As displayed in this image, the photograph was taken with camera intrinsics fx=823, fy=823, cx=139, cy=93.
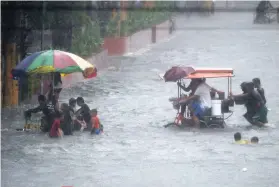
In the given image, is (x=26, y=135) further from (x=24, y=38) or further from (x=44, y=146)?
(x=24, y=38)

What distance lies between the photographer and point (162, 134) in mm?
17422

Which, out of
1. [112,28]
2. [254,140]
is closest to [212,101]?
[254,140]

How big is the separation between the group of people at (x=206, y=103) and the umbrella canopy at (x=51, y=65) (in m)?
2.37

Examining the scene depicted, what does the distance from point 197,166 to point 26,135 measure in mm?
4458

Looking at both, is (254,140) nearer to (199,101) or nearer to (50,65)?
(199,101)

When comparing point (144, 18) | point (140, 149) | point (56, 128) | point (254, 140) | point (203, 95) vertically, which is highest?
point (144, 18)

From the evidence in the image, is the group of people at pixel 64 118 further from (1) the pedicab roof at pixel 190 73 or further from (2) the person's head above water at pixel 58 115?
(1) the pedicab roof at pixel 190 73

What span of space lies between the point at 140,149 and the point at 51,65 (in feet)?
8.59

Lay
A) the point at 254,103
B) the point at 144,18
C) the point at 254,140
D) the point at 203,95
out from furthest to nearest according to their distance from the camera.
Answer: the point at 144,18 < the point at 254,103 < the point at 203,95 < the point at 254,140

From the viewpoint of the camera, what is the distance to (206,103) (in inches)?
704

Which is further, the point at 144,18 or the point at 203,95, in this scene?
the point at 144,18

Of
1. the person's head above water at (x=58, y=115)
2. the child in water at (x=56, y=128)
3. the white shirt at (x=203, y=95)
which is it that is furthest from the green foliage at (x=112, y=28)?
the child in water at (x=56, y=128)

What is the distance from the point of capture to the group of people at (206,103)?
58.6 ft

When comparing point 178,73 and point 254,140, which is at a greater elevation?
point 178,73
